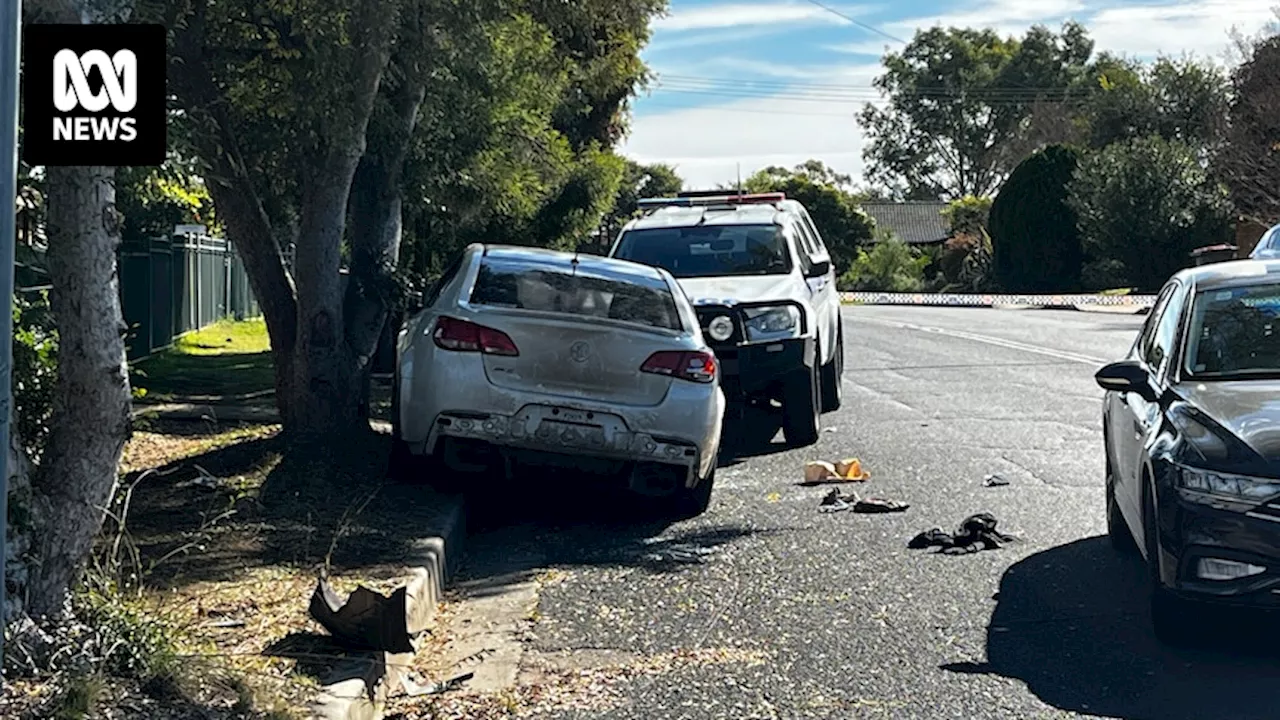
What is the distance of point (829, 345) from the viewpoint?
15039 mm

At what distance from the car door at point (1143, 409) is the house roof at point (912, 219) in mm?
74141

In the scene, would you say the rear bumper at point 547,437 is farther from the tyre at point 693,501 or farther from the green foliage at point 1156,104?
the green foliage at point 1156,104

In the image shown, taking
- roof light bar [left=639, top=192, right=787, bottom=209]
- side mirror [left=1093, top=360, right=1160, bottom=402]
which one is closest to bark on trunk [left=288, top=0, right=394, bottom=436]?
side mirror [left=1093, top=360, right=1160, bottom=402]

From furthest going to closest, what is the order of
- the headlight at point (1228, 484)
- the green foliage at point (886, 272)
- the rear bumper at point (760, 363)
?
the green foliage at point (886, 272), the rear bumper at point (760, 363), the headlight at point (1228, 484)

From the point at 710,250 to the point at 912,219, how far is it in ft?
243

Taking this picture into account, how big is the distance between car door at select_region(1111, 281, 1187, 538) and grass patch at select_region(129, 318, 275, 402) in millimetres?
7827

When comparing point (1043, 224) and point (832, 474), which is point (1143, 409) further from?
point (1043, 224)

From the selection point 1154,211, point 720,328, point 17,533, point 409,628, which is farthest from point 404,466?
point 1154,211

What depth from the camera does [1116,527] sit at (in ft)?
28.8

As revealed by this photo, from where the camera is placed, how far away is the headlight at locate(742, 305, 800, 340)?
12922 millimetres

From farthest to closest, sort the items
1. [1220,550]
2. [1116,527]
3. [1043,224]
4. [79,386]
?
1. [1043,224]
2. [1116,527]
3. [1220,550]
4. [79,386]

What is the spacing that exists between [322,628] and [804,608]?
232cm

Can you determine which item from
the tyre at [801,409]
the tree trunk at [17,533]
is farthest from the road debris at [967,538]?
the tree trunk at [17,533]

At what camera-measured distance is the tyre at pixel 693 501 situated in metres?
10.1
